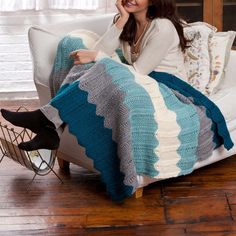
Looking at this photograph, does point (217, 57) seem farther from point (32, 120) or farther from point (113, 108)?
point (32, 120)

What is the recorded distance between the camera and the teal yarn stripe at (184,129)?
2361mm

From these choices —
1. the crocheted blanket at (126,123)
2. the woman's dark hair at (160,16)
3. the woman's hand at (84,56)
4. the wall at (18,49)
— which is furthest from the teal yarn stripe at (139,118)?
the wall at (18,49)

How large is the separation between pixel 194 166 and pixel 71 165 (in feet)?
2.03

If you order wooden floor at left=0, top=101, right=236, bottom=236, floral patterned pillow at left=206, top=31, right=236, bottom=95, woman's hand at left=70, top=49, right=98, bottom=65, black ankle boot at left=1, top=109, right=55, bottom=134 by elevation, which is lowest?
wooden floor at left=0, top=101, right=236, bottom=236

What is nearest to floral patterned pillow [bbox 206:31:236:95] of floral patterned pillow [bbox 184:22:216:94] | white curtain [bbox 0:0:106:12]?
floral patterned pillow [bbox 184:22:216:94]

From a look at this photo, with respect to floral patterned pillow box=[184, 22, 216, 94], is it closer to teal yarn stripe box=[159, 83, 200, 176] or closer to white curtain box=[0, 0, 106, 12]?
teal yarn stripe box=[159, 83, 200, 176]

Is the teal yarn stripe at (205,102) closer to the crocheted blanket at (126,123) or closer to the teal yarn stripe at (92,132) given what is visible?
the crocheted blanket at (126,123)

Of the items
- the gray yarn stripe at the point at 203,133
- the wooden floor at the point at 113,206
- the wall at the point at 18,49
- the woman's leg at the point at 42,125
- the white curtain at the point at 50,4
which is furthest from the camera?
the white curtain at the point at 50,4

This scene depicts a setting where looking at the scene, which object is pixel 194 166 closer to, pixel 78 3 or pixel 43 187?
pixel 43 187

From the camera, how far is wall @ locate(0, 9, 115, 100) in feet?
13.2

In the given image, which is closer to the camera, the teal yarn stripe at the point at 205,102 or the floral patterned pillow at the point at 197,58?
the teal yarn stripe at the point at 205,102

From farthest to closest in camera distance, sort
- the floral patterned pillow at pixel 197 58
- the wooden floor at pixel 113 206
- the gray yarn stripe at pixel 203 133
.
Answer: the floral patterned pillow at pixel 197 58 → the gray yarn stripe at pixel 203 133 → the wooden floor at pixel 113 206

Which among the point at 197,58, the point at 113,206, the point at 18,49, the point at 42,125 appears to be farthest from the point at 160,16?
the point at 18,49

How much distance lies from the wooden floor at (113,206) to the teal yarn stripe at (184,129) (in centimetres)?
15
